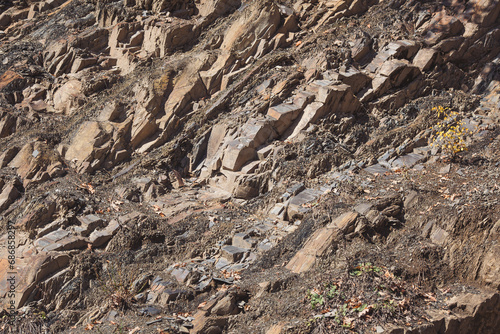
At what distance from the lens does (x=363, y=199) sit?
34.3 ft

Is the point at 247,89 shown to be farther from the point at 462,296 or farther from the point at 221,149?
the point at 462,296

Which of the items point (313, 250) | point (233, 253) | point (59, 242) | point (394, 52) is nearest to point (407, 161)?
point (394, 52)

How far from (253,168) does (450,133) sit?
16.0 ft

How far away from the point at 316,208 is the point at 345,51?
5407 mm

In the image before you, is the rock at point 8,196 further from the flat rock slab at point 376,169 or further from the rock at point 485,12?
the rock at point 485,12

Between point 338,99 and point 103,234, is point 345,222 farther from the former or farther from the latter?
point 103,234

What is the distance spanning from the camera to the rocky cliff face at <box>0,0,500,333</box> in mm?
8586

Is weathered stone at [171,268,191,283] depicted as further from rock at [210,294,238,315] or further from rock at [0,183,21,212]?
rock at [0,183,21,212]

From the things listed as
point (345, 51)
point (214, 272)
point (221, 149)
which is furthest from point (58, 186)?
point (345, 51)

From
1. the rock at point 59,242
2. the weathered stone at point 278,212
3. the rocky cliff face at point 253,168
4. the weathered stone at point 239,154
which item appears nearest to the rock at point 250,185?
the rocky cliff face at point 253,168

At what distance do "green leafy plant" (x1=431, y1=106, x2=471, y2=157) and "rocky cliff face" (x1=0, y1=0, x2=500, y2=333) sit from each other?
7 cm

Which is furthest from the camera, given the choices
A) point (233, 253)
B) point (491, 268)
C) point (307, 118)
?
point (307, 118)

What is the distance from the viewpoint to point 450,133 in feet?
38.0

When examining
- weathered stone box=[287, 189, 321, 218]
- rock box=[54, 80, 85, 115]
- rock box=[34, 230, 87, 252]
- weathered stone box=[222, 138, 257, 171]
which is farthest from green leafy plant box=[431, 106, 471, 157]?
rock box=[54, 80, 85, 115]
